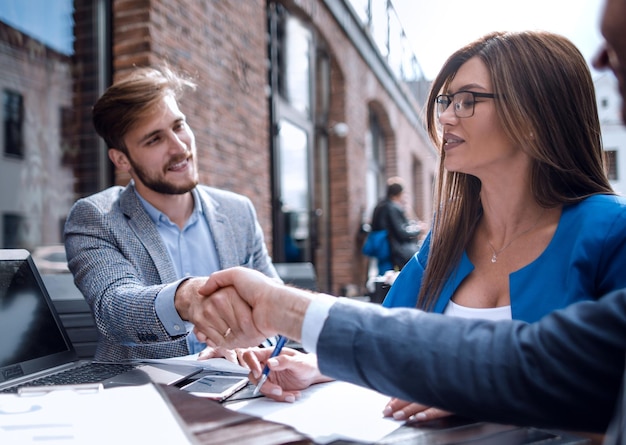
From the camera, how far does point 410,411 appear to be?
0.86 metres

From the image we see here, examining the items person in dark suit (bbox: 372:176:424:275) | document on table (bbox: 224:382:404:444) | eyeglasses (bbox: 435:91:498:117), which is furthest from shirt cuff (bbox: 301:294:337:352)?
person in dark suit (bbox: 372:176:424:275)

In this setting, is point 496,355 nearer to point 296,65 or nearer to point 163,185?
point 163,185

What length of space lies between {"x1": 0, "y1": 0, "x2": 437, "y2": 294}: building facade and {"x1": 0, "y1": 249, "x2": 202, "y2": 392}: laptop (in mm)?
1144

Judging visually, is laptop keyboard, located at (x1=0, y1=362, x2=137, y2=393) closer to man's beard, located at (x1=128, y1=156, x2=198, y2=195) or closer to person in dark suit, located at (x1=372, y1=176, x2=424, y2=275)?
man's beard, located at (x1=128, y1=156, x2=198, y2=195)

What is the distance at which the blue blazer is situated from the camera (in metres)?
1.25

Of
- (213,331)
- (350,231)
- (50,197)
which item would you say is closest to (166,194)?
(213,331)

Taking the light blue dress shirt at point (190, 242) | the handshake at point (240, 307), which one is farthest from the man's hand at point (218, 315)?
the light blue dress shirt at point (190, 242)

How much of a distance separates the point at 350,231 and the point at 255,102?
141 inches

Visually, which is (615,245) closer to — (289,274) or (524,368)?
(524,368)

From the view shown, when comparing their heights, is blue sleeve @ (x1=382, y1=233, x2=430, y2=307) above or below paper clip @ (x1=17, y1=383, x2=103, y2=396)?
above

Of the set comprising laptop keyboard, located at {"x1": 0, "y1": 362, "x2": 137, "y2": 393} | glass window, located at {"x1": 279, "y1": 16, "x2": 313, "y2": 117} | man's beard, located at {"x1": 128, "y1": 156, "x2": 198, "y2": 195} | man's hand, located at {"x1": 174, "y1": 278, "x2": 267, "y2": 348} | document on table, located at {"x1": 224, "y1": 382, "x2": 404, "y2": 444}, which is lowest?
document on table, located at {"x1": 224, "y1": 382, "x2": 404, "y2": 444}

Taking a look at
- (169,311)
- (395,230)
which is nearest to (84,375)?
(169,311)

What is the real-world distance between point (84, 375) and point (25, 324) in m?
0.19

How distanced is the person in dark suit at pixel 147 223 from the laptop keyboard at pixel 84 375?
0.26 metres
